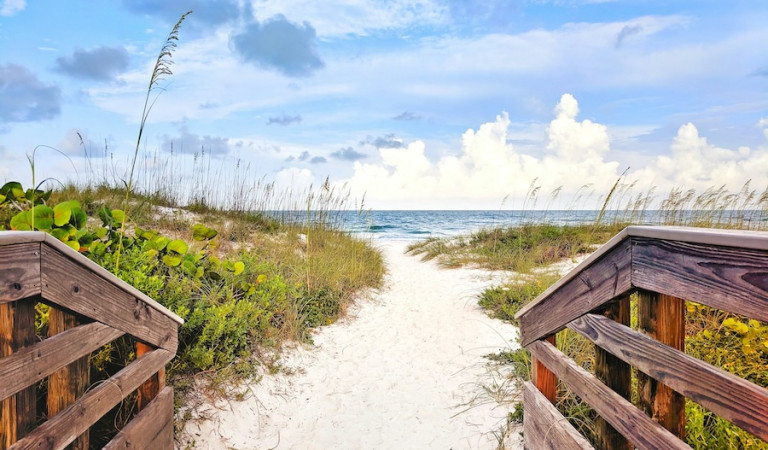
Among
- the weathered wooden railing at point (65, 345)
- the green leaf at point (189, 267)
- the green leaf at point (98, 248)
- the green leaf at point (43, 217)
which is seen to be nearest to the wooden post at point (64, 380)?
the weathered wooden railing at point (65, 345)

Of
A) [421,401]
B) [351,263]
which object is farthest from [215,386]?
[351,263]

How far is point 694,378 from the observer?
1.35 meters

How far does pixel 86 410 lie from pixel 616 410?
6.98ft

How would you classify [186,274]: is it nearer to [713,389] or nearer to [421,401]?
[421,401]

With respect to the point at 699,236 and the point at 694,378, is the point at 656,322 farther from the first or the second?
the point at 699,236

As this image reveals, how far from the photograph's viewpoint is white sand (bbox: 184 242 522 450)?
3.51m

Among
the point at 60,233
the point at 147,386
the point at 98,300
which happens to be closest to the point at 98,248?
the point at 60,233

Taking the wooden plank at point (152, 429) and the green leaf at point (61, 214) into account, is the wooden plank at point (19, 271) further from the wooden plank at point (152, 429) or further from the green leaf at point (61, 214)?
the green leaf at point (61, 214)

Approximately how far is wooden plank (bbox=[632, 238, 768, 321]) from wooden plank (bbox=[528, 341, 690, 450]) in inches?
18.6

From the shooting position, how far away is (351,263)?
7.58 meters

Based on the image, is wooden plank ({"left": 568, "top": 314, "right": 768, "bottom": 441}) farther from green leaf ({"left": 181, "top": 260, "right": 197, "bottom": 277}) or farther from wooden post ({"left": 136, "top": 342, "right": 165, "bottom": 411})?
green leaf ({"left": 181, "top": 260, "right": 197, "bottom": 277})

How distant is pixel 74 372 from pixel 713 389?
2293 millimetres

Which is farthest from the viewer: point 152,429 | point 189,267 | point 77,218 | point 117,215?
point 189,267

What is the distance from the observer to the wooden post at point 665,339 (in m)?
1.56
